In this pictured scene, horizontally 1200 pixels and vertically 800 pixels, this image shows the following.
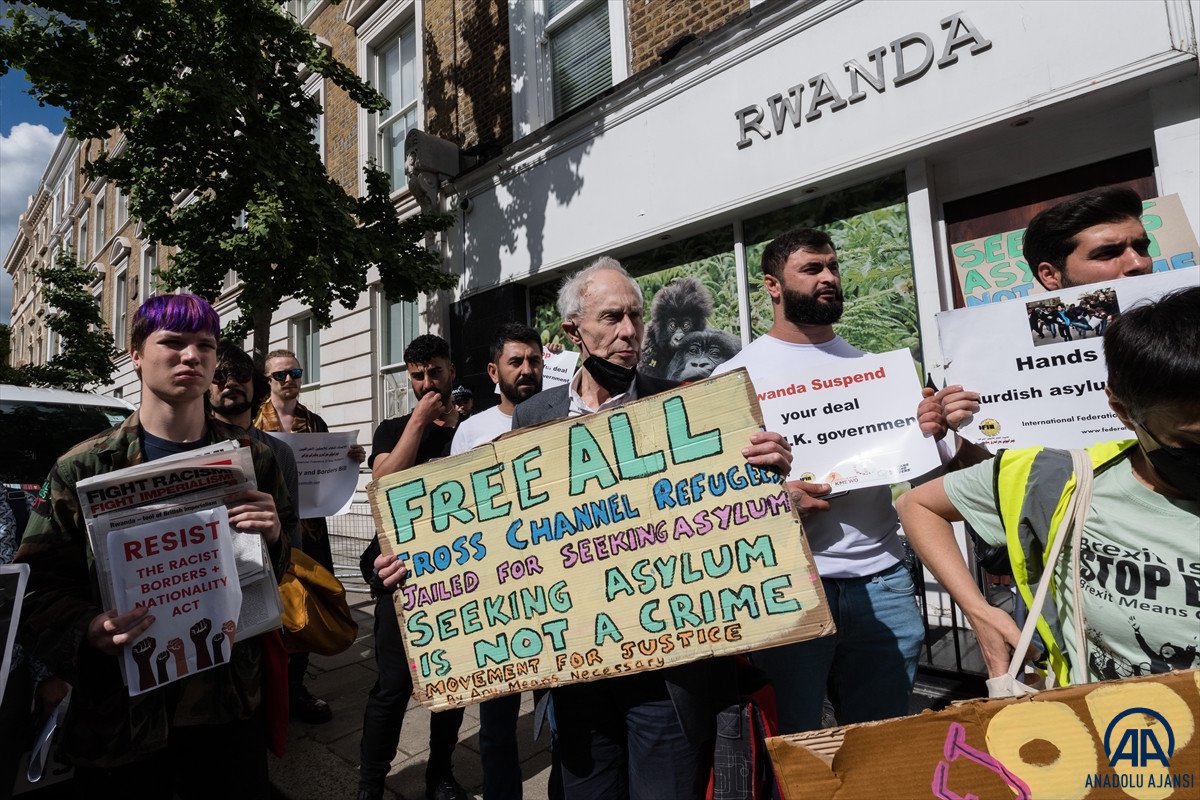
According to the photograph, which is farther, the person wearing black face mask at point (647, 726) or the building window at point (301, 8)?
the building window at point (301, 8)

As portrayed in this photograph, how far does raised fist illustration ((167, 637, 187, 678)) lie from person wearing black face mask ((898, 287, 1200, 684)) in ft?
6.84

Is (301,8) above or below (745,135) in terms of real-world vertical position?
→ above

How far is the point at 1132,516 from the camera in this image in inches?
51.9

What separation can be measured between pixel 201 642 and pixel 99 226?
34.3 m

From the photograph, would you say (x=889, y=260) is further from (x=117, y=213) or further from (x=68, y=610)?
(x=117, y=213)

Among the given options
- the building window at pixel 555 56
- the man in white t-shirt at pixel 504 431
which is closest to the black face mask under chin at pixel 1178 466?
the man in white t-shirt at pixel 504 431

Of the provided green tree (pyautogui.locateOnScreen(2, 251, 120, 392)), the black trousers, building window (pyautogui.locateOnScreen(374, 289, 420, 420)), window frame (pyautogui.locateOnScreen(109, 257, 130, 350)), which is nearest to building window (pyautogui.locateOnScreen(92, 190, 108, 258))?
window frame (pyautogui.locateOnScreen(109, 257, 130, 350))

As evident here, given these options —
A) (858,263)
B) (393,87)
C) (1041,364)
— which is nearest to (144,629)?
(1041,364)

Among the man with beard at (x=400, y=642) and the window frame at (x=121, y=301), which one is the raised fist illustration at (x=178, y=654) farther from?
the window frame at (x=121, y=301)

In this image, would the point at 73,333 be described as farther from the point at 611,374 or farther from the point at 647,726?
Answer: the point at 647,726

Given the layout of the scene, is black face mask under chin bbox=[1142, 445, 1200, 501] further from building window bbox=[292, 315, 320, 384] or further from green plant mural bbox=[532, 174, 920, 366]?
building window bbox=[292, 315, 320, 384]

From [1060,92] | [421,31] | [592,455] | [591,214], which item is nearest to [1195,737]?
[592,455]

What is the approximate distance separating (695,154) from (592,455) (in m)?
5.28

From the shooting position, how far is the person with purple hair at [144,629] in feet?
5.63
